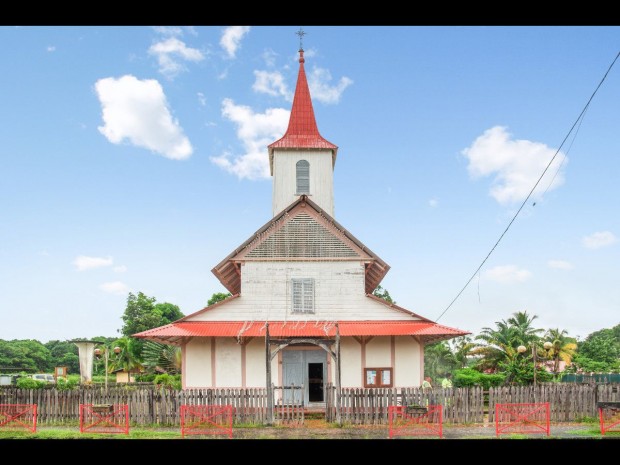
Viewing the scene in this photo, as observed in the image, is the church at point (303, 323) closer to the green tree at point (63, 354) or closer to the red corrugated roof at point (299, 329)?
the red corrugated roof at point (299, 329)

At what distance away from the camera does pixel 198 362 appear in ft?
78.6

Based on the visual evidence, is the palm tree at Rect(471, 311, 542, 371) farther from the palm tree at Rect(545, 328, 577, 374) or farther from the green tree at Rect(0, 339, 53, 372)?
the green tree at Rect(0, 339, 53, 372)

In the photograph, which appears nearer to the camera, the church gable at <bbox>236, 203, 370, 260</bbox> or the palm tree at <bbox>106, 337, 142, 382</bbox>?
the church gable at <bbox>236, 203, 370, 260</bbox>

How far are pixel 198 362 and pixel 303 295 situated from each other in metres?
4.86

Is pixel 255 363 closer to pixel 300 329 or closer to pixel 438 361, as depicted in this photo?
pixel 300 329

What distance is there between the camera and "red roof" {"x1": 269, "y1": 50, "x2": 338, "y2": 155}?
1242 inches

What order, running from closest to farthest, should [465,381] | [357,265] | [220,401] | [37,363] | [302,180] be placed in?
[220,401], [357,265], [302,180], [465,381], [37,363]

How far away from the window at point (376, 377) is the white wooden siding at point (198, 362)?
20.0 ft

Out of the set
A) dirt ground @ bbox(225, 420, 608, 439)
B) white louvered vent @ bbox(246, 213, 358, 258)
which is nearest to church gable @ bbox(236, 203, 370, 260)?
white louvered vent @ bbox(246, 213, 358, 258)

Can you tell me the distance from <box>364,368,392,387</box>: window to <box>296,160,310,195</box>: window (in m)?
10.4
